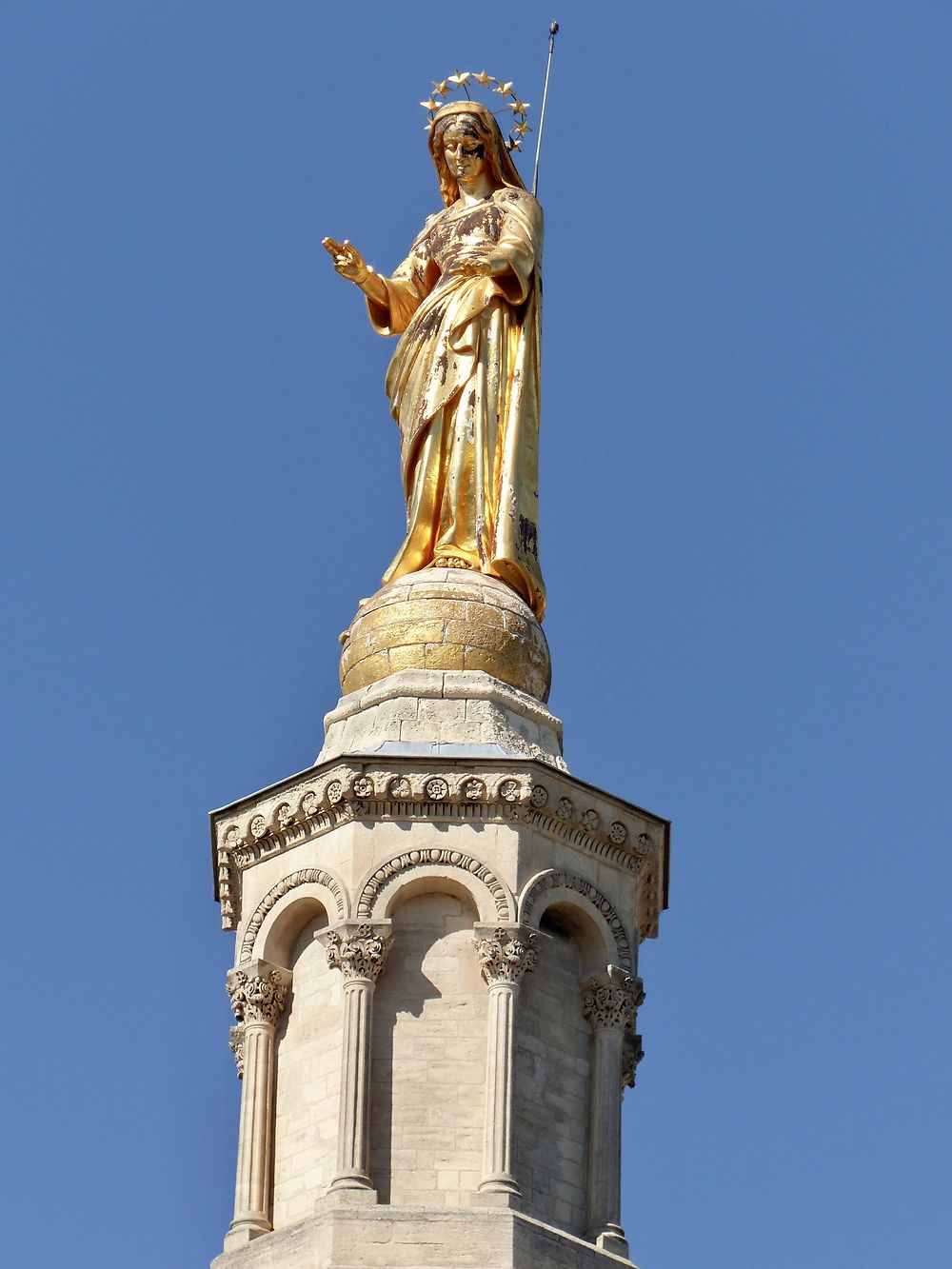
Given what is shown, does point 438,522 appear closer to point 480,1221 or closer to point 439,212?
point 439,212

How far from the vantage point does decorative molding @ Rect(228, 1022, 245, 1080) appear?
3266cm

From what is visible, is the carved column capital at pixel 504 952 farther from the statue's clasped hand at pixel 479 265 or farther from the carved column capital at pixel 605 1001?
the statue's clasped hand at pixel 479 265

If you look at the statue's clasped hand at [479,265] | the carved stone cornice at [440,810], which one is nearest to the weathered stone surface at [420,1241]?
the carved stone cornice at [440,810]

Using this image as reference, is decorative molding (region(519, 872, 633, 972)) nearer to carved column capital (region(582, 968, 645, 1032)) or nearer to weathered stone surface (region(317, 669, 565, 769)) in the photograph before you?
carved column capital (region(582, 968, 645, 1032))

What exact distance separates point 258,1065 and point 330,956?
1105mm

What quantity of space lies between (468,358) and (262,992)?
6671mm

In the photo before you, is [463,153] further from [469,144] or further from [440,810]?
[440,810]

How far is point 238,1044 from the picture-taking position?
1291 inches

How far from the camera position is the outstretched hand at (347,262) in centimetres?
3688

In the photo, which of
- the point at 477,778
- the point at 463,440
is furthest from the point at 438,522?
the point at 477,778

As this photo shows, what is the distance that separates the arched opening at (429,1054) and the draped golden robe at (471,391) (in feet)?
12.9

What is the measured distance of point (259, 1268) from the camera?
102ft

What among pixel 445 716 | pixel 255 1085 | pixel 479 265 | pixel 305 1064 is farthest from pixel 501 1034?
pixel 479 265

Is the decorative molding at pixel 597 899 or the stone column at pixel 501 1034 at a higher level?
the decorative molding at pixel 597 899
